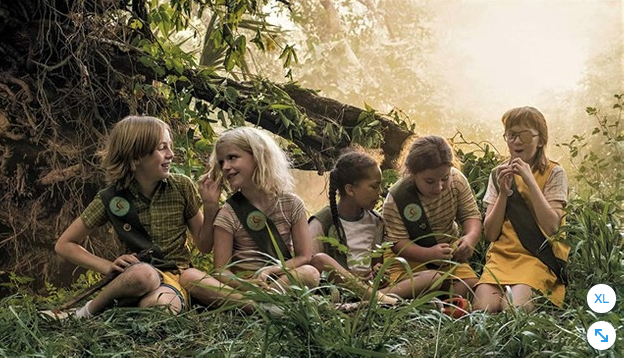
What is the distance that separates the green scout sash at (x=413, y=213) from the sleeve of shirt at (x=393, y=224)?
0.05ft

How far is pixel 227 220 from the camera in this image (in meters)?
2.96

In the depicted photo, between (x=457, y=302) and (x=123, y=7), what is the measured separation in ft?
6.31

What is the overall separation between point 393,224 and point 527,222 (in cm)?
45

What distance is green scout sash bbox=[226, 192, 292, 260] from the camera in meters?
2.95

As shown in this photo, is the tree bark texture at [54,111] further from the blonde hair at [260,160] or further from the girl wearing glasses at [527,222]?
the girl wearing glasses at [527,222]

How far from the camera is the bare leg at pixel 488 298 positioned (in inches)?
114

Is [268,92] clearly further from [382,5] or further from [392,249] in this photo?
[392,249]

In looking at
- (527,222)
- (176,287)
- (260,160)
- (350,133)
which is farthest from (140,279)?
(350,133)

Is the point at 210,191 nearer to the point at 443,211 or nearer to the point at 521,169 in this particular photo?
the point at 443,211

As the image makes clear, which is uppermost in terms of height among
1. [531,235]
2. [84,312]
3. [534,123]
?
[534,123]

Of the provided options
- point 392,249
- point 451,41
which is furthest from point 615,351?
point 451,41

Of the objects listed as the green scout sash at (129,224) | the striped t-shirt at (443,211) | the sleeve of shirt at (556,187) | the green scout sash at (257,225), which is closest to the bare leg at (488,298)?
the striped t-shirt at (443,211)

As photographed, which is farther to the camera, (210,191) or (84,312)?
(210,191)

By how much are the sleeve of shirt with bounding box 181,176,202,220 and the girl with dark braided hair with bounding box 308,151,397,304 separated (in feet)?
1.41
